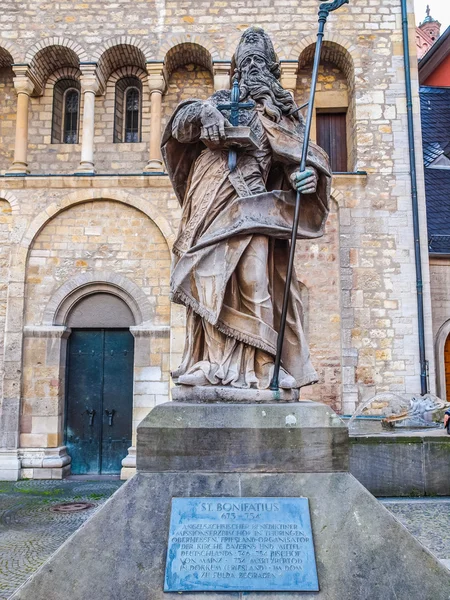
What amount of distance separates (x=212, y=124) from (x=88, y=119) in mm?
9122

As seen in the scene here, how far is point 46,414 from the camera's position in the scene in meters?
10.6

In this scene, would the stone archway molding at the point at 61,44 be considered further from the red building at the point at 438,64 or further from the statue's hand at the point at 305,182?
the red building at the point at 438,64

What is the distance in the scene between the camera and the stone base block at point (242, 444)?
2707 mm

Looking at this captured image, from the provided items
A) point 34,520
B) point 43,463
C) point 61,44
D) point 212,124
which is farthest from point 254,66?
point 61,44

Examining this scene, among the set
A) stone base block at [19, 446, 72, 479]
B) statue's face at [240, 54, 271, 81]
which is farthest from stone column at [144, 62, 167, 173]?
statue's face at [240, 54, 271, 81]

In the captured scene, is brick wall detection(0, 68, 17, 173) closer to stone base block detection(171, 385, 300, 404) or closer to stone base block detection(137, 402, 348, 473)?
stone base block detection(171, 385, 300, 404)

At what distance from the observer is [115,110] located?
12.2 meters

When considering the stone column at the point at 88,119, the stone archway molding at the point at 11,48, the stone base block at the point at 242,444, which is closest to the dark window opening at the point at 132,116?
the stone column at the point at 88,119

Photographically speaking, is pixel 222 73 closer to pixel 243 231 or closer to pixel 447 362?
pixel 447 362

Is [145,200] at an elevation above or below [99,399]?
above

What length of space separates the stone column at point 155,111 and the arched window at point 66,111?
1.84 metres

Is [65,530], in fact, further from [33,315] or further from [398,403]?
[398,403]

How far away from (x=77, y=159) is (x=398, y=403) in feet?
26.6

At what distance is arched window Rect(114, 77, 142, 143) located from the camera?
40.2 ft
